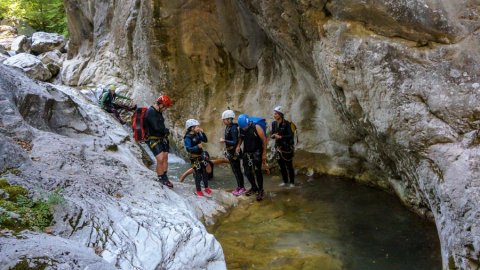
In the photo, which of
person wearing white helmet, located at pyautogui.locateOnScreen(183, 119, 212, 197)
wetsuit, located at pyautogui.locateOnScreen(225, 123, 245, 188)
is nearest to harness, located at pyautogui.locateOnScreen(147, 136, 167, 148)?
person wearing white helmet, located at pyautogui.locateOnScreen(183, 119, 212, 197)

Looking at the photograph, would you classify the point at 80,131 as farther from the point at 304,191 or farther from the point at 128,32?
the point at 128,32

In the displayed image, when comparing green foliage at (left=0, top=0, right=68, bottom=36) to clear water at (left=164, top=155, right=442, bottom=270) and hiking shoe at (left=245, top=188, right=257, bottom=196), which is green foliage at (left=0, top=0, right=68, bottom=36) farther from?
clear water at (left=164, top=155, right=442, bottom=270)

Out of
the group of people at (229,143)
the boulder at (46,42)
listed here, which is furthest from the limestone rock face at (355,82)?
the boulder at (46,42)

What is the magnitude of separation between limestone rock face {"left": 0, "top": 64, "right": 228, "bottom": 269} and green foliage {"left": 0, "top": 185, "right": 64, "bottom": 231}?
4.5 inches

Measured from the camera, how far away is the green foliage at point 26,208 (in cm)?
397

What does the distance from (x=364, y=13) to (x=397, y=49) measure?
3.02 feet

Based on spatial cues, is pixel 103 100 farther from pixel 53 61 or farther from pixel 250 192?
pixel 53 61

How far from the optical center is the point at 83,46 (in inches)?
1029

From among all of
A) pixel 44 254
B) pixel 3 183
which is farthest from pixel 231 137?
pixel 44 254

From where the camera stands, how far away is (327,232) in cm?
791

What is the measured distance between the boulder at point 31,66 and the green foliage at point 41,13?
1307cm

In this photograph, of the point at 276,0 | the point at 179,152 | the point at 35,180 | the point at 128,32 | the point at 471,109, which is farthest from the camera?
the point at 128,32

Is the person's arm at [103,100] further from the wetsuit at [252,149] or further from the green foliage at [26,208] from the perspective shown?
the green foliage at [26,208]

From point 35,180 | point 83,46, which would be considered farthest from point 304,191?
point 83,46
